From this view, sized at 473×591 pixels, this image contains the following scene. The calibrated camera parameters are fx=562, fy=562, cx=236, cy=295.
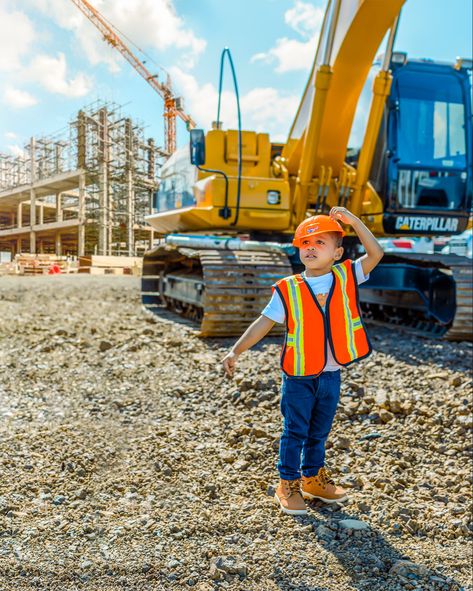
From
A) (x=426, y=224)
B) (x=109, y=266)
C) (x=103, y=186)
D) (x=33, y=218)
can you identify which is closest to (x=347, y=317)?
(x=426, y=224)

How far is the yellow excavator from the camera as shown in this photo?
6379 mm

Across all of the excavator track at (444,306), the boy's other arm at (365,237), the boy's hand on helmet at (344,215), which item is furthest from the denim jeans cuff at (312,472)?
the excavator track at (444,306)

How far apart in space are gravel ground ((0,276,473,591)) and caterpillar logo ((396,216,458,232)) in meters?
2.11

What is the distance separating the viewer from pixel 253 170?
26.5 feet

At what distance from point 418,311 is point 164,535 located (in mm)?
6134

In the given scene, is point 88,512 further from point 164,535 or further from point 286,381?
point 286,381

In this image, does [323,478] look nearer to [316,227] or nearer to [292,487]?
[292,487]

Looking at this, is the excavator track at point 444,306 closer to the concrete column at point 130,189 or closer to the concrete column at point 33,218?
the concrete column at point 130,189

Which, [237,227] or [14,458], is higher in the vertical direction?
[237,227]

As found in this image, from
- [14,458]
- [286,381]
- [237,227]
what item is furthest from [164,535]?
[237,227]

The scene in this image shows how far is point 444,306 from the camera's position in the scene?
7.22m

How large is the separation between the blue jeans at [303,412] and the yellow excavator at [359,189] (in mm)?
3536

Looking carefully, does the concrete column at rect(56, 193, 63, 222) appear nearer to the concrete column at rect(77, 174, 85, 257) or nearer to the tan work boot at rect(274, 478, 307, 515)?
the concrete column at rect(77, 174, 85, 257)

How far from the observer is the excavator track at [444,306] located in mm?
6426
